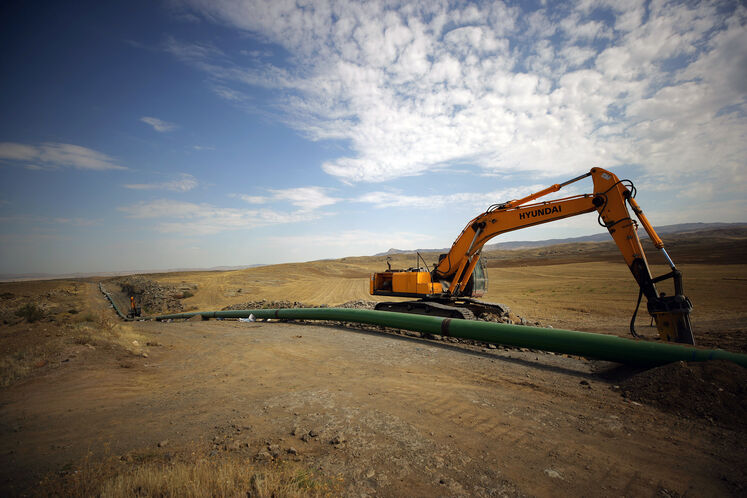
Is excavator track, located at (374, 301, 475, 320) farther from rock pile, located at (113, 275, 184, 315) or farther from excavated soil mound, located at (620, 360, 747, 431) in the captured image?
rock pile, located at (113, 275, 184, 315)

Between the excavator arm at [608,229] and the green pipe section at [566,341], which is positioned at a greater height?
the excavator arm at [608,229]

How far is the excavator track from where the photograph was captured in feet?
33.4

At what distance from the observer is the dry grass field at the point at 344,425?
10.2ft

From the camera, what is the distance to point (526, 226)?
9.80m

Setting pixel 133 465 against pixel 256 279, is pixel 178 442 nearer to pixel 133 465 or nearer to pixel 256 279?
pixel 133 465

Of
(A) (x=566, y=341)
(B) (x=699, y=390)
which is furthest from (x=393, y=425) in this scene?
(B) (x=699, y=390)

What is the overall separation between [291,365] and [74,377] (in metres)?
4.02

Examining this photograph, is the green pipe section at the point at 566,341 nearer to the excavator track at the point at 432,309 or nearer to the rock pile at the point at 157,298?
the excavator track at the point at 432,309

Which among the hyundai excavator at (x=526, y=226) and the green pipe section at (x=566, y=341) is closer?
the green pipe section at (x=566, y=341)

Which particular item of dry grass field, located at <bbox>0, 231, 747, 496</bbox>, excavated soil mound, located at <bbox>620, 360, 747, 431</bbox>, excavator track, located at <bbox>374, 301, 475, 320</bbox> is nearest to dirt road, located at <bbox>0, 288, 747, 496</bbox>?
dry grass field, located at <bbox>0, 231, 747, 496</bbox>

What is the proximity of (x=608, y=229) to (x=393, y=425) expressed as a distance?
765 cm

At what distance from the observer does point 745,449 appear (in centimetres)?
368

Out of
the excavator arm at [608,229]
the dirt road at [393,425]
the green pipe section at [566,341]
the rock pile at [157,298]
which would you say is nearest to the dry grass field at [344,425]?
the dirt road at [393,425]

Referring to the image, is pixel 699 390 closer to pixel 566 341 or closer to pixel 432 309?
pixel 566 341
